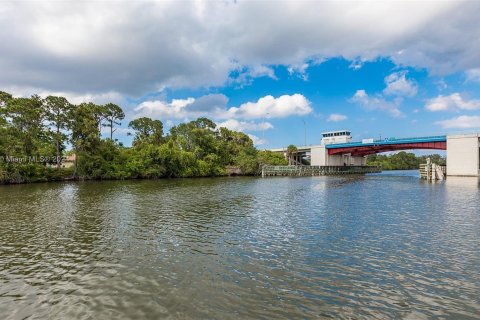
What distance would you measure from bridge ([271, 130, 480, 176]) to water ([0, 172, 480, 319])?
2560 inches

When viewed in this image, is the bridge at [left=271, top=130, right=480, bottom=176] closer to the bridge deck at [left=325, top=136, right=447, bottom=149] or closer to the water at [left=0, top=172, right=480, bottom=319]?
the bridge deck at [left=325, top=136, right=447, bottom=149]

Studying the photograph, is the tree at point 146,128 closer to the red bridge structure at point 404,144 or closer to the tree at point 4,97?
the tree at point 4,97

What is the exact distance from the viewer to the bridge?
238 ft

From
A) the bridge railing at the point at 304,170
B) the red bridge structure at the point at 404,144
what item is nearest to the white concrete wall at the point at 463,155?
the red bridge structure at the point at 404,144

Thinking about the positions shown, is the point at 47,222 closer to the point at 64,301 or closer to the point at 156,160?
the point at 64,301

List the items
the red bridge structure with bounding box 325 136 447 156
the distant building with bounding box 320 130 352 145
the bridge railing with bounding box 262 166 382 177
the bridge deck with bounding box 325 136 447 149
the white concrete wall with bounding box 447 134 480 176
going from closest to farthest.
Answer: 1. the white concrete wall with bounding box 447 134 480 176
2. the bridge deck with bounding box 325 136 447 149
3. the red bridge structure with bounding box 325 136 447 156
4. the bridge railing with bounding box 262 166 382 177
5. the distant building with bounding box 320 130 352 145

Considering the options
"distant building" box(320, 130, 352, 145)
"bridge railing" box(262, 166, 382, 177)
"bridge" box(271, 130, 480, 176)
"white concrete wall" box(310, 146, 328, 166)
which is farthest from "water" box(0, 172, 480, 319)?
"distant building" box(320, 130, 352, 145)

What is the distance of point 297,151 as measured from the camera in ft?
437

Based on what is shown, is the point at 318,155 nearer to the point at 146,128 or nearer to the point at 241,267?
the point at 146,128

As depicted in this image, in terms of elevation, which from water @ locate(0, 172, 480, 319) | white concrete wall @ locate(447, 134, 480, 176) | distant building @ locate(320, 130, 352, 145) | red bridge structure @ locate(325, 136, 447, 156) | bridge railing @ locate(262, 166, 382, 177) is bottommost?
water @ locate(0, 172, 480, 319)

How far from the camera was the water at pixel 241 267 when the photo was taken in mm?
8477

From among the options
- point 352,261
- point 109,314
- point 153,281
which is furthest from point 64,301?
point 352,261

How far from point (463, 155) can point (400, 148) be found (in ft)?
101

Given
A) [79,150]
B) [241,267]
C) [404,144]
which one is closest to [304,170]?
[404,144]
